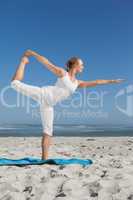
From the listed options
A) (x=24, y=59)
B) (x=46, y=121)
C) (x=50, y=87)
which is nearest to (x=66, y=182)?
(x=46, y=121)

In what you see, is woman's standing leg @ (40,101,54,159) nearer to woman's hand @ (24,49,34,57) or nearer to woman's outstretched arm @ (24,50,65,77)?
woman's outstretched arm @ (24,50,65,77)

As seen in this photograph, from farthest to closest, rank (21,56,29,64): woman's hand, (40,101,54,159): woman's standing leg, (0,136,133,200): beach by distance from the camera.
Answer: (40,101,54,159): woman's standing leg, (21,56,29,64): woman's hand, (0,136,133,200): beach

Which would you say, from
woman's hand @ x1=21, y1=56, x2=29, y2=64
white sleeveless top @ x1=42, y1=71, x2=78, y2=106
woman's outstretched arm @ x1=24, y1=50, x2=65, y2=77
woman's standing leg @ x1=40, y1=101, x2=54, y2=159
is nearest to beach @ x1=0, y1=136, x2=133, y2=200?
woman's standing leg @ x1=40, y1=101, x2=54, y2=159

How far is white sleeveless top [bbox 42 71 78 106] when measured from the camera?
6898 mm

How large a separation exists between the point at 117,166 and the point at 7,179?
1.82 meters

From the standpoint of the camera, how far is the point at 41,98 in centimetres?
700

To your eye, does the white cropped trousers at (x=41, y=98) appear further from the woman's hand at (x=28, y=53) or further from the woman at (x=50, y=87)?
the woman's hand at (x=28, y=53)

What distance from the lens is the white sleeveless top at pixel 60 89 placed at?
6.90 m

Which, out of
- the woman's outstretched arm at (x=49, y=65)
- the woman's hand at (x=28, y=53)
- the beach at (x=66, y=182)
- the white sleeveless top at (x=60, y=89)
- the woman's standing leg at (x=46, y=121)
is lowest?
the beach at (x=66, y=182)

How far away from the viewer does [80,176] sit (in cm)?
579

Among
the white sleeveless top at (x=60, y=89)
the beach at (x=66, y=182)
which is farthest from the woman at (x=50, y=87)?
the beach at (x=66, y=182)

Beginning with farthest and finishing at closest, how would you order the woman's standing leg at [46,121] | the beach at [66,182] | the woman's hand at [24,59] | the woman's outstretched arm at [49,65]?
the woman's standing leg at [46,121], the woman's hand at [24,59], the woman's outstretched arm at [49,65], the beach at [66,182]

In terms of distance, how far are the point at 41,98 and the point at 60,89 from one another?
354mm

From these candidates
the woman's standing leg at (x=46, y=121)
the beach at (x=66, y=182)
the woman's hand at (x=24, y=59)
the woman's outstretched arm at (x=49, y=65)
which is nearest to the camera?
the beach at (x=66, y=182)
